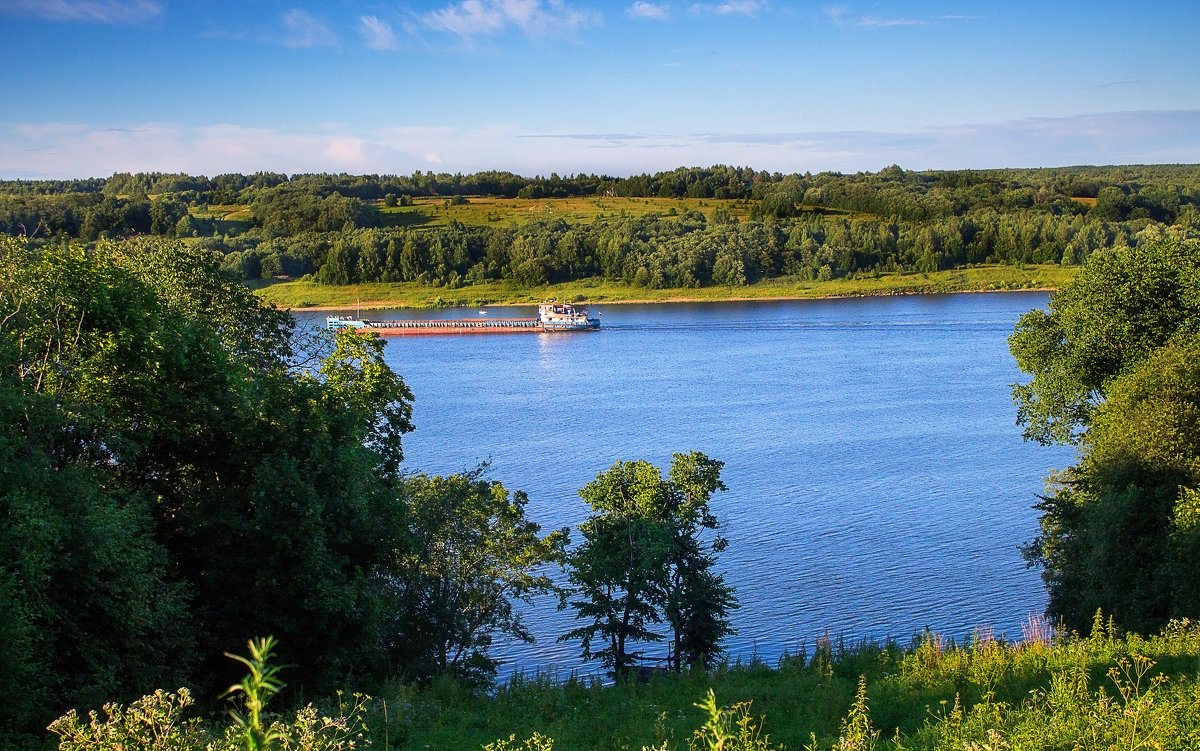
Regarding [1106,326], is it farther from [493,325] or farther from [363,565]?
[493,325]

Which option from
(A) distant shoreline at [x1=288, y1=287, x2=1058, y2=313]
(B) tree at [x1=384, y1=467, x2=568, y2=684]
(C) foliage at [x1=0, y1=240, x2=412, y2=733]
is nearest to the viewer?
(C) foliage at [x1=0, y1=240, x2=412, y2=733]

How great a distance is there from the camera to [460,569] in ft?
55.5

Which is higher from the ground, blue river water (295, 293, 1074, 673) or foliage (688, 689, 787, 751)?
foliage (688, 689, 787, 751)

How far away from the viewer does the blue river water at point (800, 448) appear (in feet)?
72.8

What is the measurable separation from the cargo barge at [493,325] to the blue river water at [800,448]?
5.92m

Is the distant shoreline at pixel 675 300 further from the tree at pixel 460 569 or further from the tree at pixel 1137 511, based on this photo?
the tree at pixel 460 569

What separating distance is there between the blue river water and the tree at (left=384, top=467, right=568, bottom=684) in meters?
2.88

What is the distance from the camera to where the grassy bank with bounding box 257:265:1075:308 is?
325 ft

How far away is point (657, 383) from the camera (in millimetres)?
53750

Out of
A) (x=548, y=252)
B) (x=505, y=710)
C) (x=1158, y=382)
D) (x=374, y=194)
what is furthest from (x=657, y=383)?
(x=374, y=194)

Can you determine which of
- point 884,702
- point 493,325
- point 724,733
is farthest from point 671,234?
point 724,733

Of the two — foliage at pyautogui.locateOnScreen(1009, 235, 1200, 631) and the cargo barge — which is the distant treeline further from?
foliage at pyautogui.locateOnScreen(1009, 235, 1200, 631)

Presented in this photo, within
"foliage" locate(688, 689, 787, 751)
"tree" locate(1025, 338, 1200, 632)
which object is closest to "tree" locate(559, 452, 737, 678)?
"tree" locate(1025, 338, 1200, 632)

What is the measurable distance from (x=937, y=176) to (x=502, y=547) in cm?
17018
